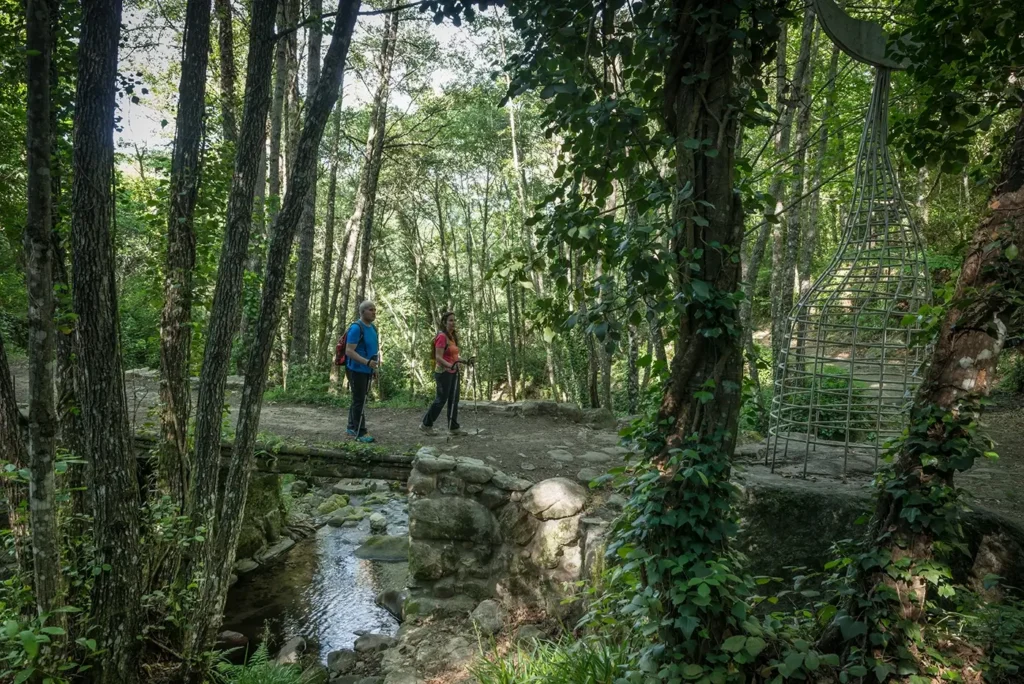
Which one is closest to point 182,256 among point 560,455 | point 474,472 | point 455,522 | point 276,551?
point 474,472

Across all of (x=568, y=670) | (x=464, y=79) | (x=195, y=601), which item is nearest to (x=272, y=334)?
(x=195, y=601)

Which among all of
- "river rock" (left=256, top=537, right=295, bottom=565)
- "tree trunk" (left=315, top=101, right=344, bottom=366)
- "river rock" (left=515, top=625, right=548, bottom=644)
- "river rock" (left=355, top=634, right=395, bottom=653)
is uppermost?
"tree trunk" (left=315, top=101, right=344, bottom=366)

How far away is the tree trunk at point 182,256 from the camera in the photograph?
494 cm

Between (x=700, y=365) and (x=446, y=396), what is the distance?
18.9ft

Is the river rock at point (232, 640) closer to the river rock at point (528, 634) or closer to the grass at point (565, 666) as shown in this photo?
the river rock at point (528, 634)

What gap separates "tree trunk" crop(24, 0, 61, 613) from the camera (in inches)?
126

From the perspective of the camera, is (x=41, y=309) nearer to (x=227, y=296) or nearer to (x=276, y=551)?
(x=227, y=296)

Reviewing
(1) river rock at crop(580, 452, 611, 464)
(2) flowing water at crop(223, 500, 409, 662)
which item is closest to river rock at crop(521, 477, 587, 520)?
(1) river rock at crop(580, 452, 611, 464)

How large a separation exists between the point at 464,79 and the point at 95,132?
11432 millimetres

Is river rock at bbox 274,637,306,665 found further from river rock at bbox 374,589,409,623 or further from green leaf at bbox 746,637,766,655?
green leaf at bbox 746,637,766,655

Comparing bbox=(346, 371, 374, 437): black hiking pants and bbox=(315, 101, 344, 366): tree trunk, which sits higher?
bbox=(315, 101, 344, 366): tree trunk

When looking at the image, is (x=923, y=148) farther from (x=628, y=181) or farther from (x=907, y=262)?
(x=628, y=181)

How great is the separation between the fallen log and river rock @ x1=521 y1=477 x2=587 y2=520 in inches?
68.0

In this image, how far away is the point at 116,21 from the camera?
3.85 m
